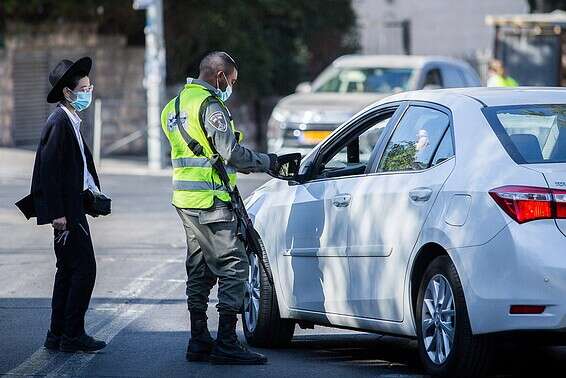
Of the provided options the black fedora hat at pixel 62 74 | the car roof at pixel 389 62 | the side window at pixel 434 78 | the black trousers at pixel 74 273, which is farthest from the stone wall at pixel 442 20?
the black trousers at pixel 74 273

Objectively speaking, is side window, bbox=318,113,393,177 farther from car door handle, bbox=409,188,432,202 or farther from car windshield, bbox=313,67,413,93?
car windshield, bbox=313,67,413,93

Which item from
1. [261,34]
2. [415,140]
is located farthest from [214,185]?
[261,34]

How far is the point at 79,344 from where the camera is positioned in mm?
8570

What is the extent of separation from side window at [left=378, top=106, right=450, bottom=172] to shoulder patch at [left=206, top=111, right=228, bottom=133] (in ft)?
2.82

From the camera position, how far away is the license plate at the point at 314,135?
21.6m

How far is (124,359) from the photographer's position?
27.5ft

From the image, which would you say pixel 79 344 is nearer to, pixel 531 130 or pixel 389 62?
pixel 531 130

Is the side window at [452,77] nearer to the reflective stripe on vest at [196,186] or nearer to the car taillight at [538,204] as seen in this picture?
the reflective stripe on vest at [196,186]

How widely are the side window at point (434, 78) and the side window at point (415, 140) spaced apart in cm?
1479

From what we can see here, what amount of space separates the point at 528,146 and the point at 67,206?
2737 mm

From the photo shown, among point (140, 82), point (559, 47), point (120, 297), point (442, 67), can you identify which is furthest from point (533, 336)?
point (559, 47)

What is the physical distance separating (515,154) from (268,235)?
221 cm

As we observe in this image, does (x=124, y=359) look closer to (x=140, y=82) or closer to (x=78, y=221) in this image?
(x=78, y=221)

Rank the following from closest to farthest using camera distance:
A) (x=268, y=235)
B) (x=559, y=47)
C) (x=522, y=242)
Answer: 1. (x=522, y=242)
2. (x=268, y=235)
3. (x=559, y=47)
